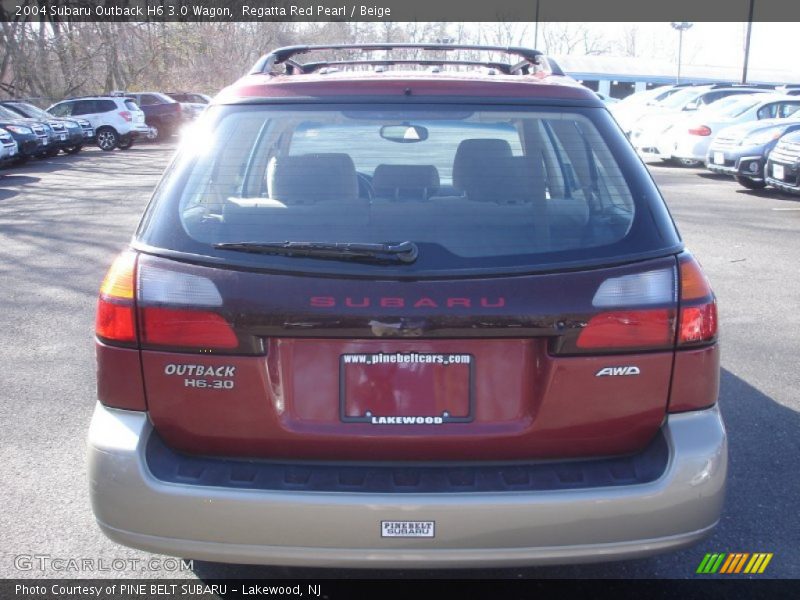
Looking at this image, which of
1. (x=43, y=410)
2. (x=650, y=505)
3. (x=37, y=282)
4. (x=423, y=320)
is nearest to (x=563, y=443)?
(x=650, y=505)

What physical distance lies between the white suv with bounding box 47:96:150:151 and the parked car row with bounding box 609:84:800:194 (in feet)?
49.9

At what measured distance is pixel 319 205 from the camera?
274 cm

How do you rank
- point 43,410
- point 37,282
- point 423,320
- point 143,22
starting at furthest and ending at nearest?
1. point 143,22
2. point 37,282
3. point 43,410
4. point 423,320

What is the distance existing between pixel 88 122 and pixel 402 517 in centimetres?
2671

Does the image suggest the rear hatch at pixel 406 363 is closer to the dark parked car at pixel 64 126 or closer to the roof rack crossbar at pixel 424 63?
the roof rack crossbar at pixel 424 63

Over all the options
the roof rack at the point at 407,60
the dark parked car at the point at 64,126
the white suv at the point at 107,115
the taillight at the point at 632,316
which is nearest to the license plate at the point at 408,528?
the taillight at the point at 632,316

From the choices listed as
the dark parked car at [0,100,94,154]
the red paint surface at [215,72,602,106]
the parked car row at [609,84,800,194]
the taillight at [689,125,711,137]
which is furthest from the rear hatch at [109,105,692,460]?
the dark parked car at [0,100,94,154]

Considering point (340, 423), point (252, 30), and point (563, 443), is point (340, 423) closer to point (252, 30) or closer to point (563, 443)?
point (563, 443)

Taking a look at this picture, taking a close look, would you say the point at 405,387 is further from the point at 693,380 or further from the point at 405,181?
the point at 693,380

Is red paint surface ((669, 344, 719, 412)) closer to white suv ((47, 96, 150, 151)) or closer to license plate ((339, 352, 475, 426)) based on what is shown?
license plate ((339, 352, 475, 426))

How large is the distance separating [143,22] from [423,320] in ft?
145

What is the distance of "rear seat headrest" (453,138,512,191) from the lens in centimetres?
291

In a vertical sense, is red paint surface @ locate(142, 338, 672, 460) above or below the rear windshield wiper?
below

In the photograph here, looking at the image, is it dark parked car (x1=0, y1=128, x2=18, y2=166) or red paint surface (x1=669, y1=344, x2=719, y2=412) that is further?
dark parked car (x1=0, y1=128, x2=18, y2=166)
